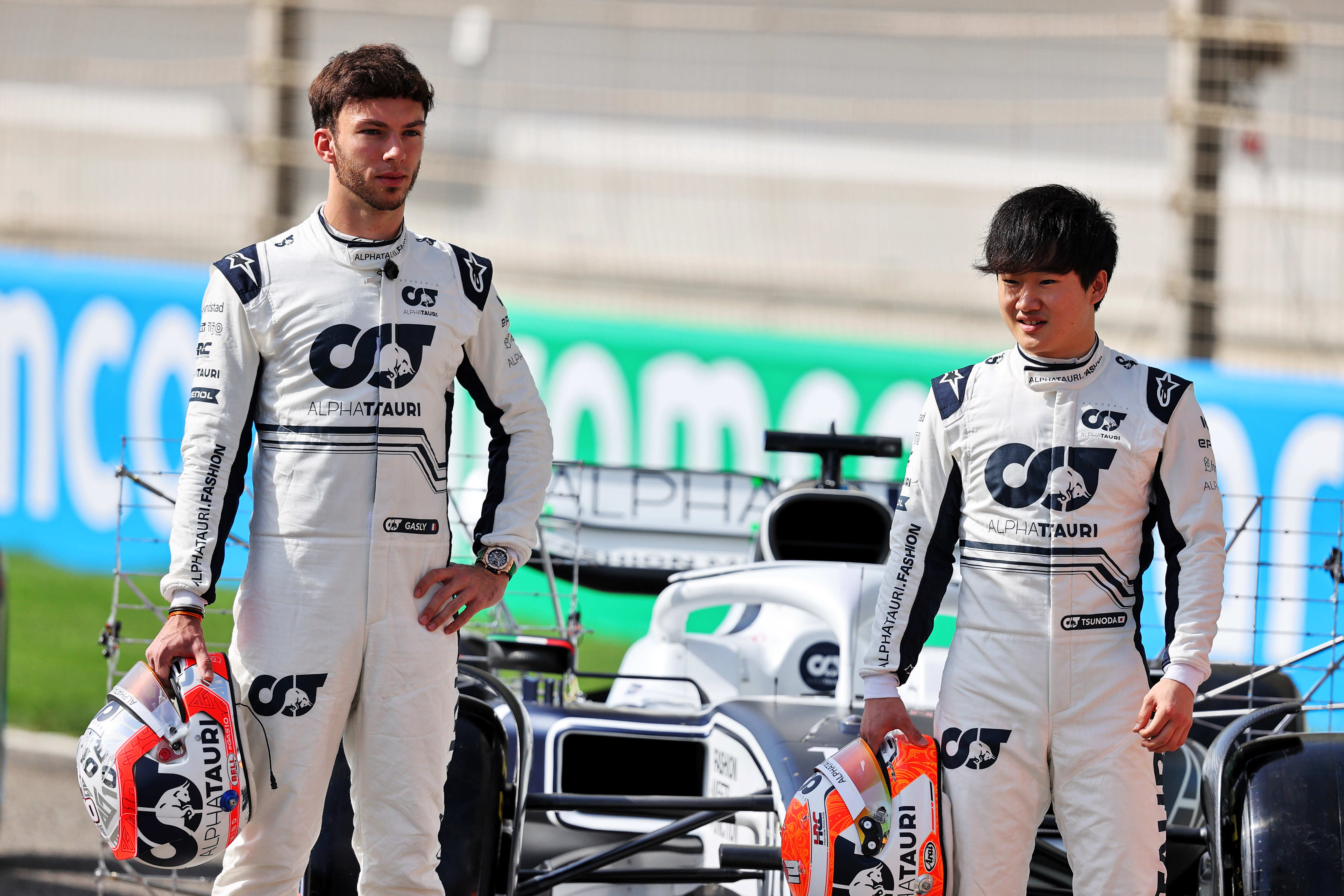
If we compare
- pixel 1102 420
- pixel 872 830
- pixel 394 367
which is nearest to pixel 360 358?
pixel 394 367

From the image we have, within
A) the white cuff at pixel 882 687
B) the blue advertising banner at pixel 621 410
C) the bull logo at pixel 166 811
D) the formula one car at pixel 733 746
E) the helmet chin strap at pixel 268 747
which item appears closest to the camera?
the bull logo at pixel 166 811

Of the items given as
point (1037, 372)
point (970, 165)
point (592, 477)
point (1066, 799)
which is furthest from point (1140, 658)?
point (970, 165)

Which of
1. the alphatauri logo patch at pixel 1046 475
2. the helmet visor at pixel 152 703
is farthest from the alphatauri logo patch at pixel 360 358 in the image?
the alphatauri logo patch at pixel 1046 475

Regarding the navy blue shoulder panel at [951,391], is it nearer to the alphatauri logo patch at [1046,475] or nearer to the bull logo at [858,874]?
the alphatauri logo patch at [1046,475]

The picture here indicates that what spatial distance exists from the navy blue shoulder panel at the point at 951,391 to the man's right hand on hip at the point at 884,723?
21.1 inches

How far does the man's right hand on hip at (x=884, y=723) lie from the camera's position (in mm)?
2650

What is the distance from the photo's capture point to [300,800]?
103 inches

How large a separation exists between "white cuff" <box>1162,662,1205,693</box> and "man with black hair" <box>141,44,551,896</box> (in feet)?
4.06

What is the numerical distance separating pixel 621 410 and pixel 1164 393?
497 centimetres

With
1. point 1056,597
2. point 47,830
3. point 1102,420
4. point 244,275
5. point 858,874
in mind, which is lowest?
point 47,830

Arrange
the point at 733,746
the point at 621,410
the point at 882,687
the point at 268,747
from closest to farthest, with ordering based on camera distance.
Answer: the point at 268,747
the point at 882,687
the point at 733,746
the point at 621,410

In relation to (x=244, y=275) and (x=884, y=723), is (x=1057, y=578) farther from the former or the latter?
(x=244, y=275)

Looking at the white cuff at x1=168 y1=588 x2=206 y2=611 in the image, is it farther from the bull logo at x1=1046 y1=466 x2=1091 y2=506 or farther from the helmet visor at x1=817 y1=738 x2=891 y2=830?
the bull logo at x1=1046 y1=466 x2=1091 y2=506

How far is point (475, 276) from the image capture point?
2.86 meters
